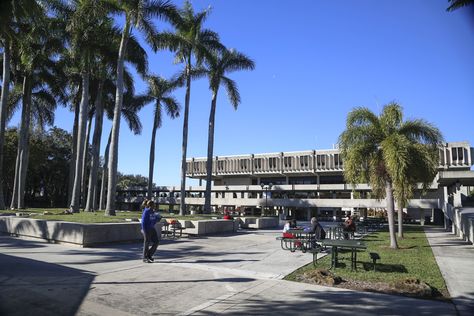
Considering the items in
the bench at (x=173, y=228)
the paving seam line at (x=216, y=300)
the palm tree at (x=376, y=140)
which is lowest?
the paving seam line at (x=216, y=300)

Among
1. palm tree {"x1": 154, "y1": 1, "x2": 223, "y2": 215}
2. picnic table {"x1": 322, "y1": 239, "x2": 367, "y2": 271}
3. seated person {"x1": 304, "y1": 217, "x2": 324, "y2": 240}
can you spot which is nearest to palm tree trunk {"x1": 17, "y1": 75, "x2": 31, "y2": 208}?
palm tree {"x1": 154, "y1": 1, "x2": 223, "y2": 215}

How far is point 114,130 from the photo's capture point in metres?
22.5

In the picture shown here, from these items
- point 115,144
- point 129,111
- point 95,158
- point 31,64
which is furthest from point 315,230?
point 129,111

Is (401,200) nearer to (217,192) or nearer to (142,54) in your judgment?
(142,54)

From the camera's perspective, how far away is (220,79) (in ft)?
116

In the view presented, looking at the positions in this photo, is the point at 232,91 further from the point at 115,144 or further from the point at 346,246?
the point at 346,246

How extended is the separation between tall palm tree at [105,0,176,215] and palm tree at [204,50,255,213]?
10.0 metres

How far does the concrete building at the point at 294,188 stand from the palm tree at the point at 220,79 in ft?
74.9

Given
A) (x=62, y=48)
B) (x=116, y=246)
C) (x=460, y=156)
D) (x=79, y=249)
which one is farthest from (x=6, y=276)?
(x=460, y=156)

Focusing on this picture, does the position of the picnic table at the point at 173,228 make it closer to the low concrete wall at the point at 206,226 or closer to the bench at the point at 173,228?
the bench at the point at 173,228

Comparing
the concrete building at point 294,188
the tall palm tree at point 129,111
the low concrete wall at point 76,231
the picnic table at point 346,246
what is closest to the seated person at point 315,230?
the picnic table at point 346,246

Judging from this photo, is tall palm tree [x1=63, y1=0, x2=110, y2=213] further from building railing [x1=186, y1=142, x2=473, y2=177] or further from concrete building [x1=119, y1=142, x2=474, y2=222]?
building railing [x1=186, y1=142, x2=473, y2=177]

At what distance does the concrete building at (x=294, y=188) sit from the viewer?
60719 mm

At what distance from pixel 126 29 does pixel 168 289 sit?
1835cm
